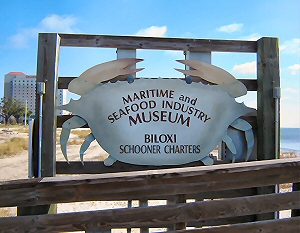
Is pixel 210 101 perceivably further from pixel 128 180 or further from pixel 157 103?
pixel 128 180

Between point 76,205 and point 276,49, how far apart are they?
5.63m

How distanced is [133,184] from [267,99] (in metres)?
2.66

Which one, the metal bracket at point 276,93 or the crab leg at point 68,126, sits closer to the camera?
the crab leg at point 68,126

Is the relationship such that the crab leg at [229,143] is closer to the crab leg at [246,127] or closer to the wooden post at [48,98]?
the crab leg at [246,127]

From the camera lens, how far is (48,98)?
3.56 meters

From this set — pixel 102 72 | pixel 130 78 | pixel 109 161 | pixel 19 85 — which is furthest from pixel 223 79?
pixel 19 85

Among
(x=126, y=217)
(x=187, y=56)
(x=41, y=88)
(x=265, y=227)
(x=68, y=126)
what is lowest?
(x=265, y=227)

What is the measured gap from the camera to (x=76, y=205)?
6.71m

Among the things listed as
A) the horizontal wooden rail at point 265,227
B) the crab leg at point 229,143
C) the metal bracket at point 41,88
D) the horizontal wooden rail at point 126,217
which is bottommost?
the horizontal wooden rail at point 265,227

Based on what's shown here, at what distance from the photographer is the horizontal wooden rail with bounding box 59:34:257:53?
372 cm

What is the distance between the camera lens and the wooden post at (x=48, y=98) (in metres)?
3.53

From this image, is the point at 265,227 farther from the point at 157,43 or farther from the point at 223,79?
the point at 157,43

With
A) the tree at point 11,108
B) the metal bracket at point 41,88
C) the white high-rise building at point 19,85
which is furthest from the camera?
the white high-rise building at point 19,85

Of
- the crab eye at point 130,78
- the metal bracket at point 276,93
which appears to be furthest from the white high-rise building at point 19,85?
the metal bracket at point 276,93
